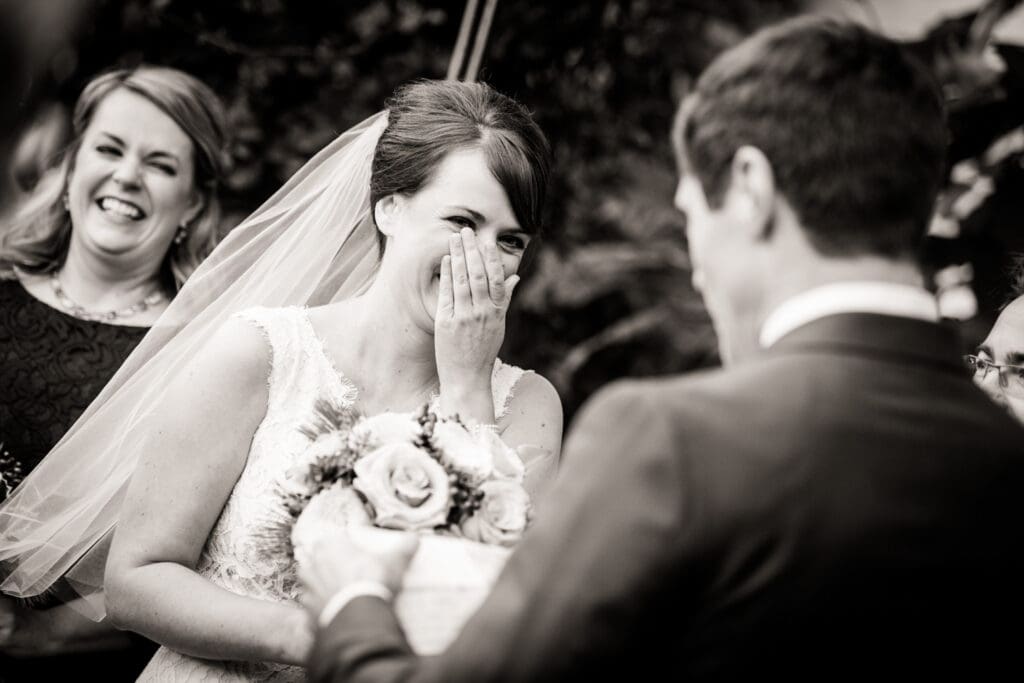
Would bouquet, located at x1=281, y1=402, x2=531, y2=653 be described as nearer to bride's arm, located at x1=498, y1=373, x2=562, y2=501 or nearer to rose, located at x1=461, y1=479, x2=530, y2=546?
rose, located at x1=461, y1=479, x2=530, y2=546

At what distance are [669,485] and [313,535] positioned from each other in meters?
0.85

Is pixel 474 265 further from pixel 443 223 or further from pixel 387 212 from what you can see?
pixel 387 212

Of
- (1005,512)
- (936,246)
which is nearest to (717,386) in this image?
(1005,512)

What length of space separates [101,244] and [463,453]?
2.28 meters

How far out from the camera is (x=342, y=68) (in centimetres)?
550

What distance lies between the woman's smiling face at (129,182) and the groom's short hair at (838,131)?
2900 mm

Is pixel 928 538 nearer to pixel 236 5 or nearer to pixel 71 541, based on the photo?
pixel 71 541

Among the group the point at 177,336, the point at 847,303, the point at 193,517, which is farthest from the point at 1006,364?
the point at 177,336

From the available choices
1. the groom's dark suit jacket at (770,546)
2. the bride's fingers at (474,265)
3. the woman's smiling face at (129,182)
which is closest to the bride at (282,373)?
the bride's fingers at (474,265)

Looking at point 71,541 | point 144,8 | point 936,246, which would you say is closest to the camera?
point 71,541

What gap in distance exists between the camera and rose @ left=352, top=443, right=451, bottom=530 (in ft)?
6.57

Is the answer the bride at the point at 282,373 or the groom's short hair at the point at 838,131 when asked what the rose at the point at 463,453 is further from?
the groom's short hair at the point at 838,131

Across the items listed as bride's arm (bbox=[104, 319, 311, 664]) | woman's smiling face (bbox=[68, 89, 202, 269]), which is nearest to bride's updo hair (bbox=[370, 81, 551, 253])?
bride's arm (bbox=[104, 319, 311, 664])

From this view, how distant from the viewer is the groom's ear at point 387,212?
10.6 feet
